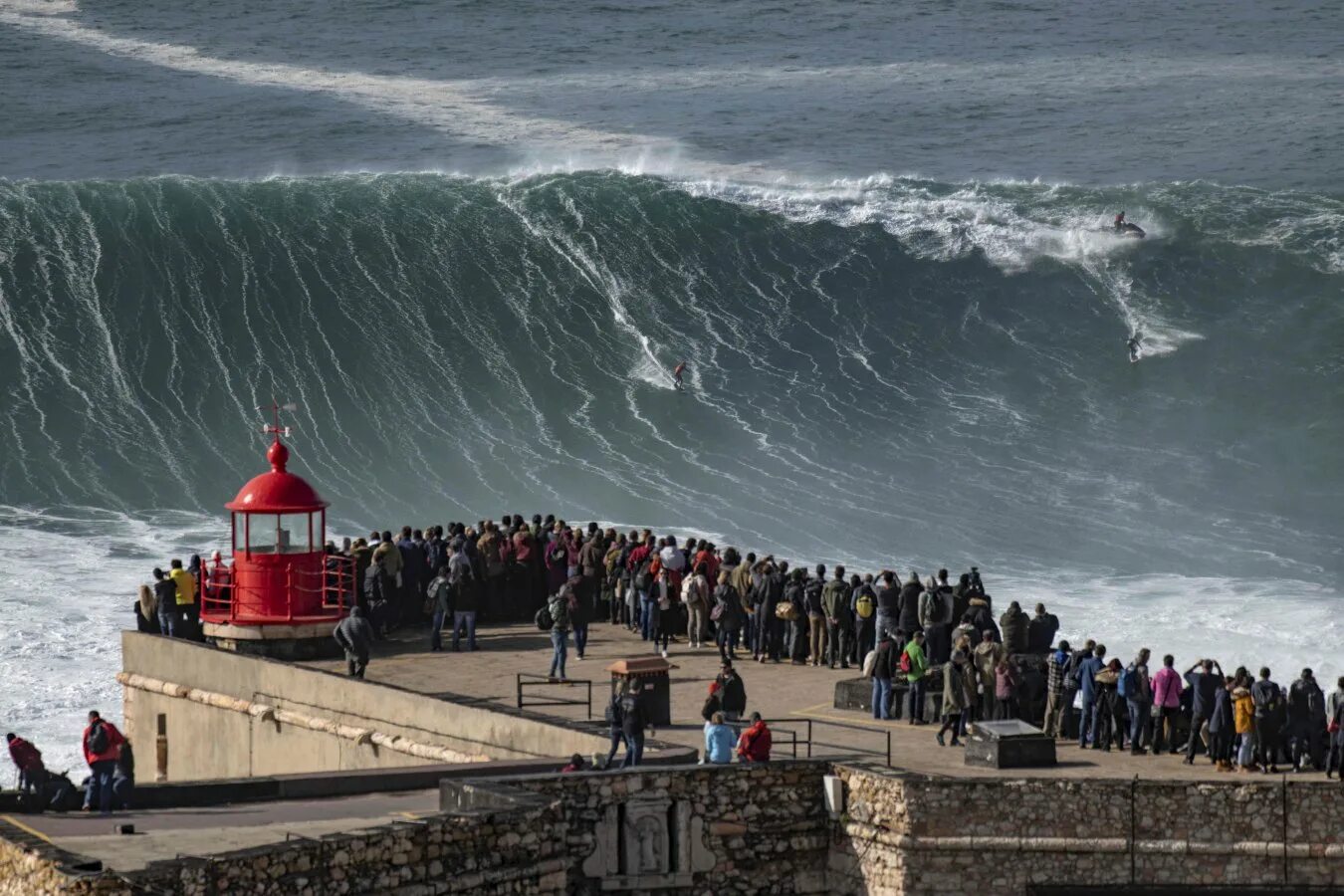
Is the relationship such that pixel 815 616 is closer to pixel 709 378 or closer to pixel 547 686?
pixel 547 686

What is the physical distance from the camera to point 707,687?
1023 inches

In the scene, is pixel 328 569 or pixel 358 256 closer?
pixel 328 569

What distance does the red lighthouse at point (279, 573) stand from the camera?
90.6 feet

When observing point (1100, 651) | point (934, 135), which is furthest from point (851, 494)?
point (934, 135)

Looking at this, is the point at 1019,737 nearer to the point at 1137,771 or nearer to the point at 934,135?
the point at 1137,771

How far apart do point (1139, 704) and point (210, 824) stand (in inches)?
309

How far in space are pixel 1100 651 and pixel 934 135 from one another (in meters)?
42.8

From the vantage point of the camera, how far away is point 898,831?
21406mm

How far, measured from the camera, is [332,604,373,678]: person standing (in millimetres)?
26281

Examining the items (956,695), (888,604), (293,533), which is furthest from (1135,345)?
(956,695)

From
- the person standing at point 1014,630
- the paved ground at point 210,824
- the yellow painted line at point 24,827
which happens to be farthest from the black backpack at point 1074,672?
the yellow painted line at point 24,827

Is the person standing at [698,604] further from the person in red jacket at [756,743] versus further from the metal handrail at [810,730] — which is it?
the person in red jacket at [756,743]

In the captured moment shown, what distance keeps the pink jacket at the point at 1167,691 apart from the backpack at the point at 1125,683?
8.0 inches

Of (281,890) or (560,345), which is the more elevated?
(560,345)
